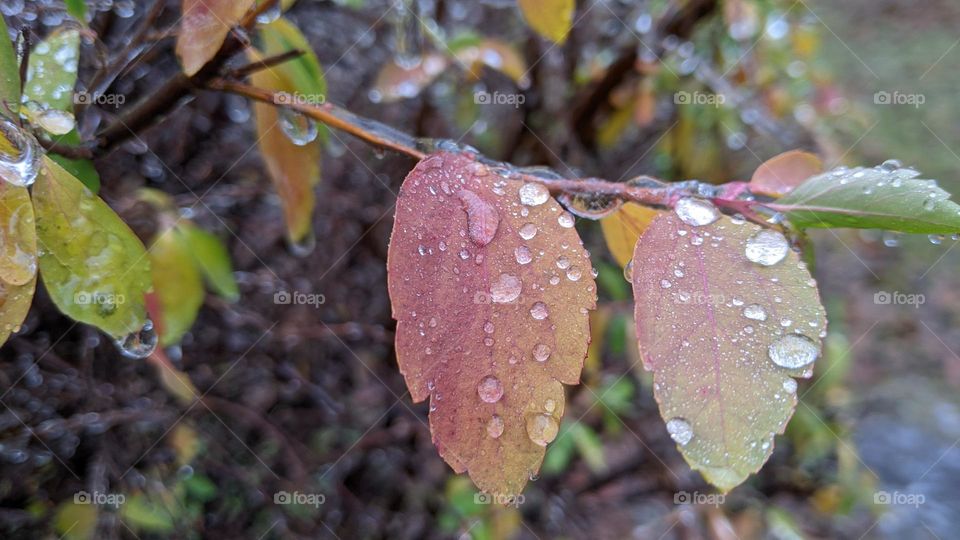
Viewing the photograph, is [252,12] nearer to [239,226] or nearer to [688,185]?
[688,185]

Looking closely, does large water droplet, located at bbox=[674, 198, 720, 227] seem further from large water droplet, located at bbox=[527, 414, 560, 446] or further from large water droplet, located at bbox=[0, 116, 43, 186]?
large water droplet, located at bbox=[0, 116, 43, 186]

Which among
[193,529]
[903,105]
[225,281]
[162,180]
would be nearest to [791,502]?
[193,529]

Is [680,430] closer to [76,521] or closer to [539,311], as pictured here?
[539,311]

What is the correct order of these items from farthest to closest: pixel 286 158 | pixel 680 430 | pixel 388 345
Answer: pixel 388 345 < pixel 286 158 < pixel 680 430

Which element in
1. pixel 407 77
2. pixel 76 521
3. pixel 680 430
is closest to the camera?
pixel 680 430

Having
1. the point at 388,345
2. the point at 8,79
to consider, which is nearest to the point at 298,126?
the point at 8,79
